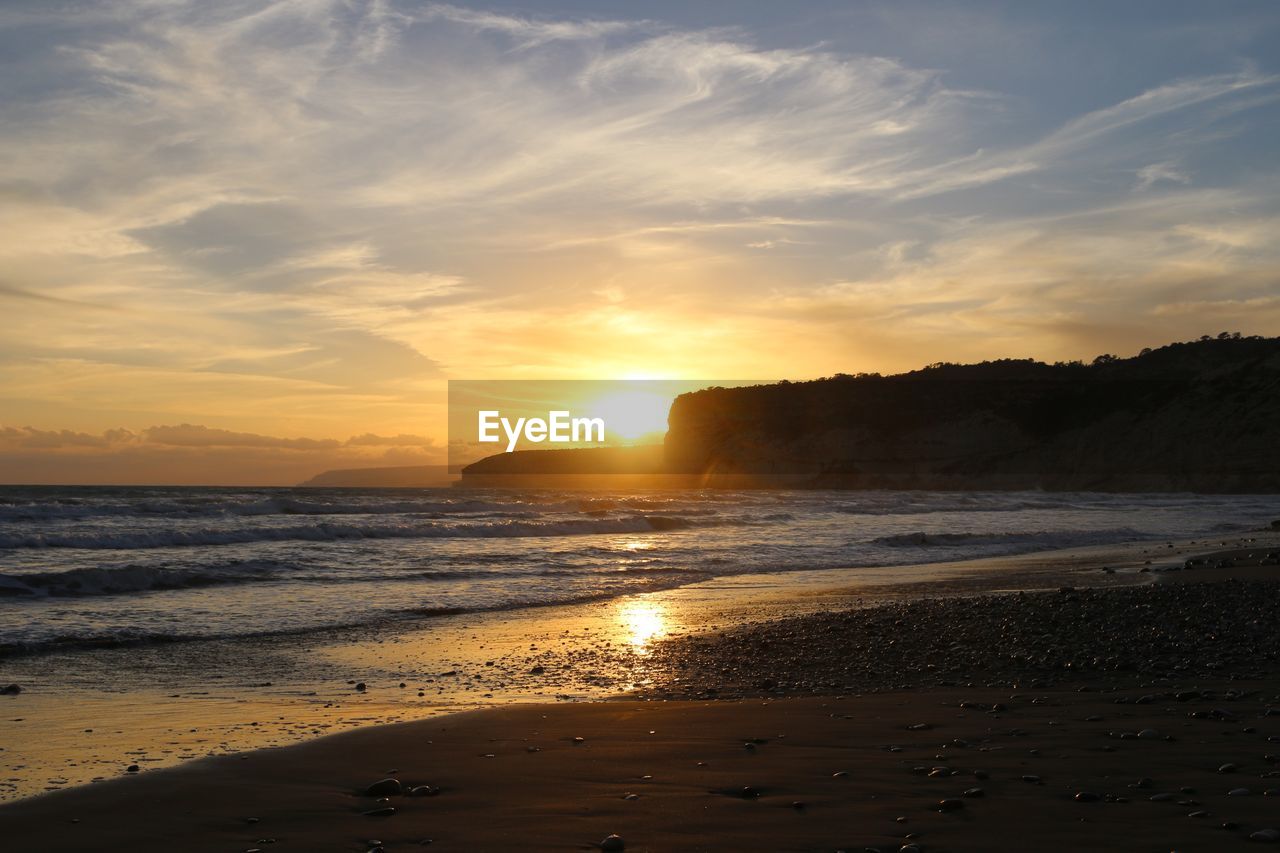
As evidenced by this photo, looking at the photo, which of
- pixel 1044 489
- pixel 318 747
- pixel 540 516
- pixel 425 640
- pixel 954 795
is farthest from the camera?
pixel 1044 489

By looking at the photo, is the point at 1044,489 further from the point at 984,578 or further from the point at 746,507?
the point at 984,578

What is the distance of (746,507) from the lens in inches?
1999

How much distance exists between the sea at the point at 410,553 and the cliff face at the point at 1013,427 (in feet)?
112

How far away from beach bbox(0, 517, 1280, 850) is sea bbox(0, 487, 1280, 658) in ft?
11.4

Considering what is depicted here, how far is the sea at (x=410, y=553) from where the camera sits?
14.0 meters

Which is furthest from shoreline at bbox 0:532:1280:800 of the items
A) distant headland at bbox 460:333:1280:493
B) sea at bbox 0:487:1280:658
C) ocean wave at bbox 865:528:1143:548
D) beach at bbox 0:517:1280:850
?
distant headland at bbox 460:333:1280:493

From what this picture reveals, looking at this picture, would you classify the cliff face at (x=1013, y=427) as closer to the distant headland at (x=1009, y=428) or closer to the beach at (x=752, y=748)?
the distant headland at (x=1009, y=428)

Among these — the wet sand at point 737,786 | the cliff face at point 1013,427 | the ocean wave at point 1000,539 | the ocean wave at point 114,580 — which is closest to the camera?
the wet sand at point 737,786

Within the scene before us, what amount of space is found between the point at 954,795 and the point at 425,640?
26.3ft

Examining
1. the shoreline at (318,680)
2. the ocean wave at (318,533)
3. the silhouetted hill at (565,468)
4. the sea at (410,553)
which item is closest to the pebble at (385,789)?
the shoreline at (318,680)

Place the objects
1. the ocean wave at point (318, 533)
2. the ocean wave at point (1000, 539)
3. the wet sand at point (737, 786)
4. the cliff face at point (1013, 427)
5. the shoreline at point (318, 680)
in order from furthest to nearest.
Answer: the cliff face at point (1013, 427)
the ocean wave at point (1000, 539)
the ocean wave at point (318, 533)
the shoreline at point (318, 680)
the wet sand at point (737, 786)

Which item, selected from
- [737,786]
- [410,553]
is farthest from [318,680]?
[410,553]

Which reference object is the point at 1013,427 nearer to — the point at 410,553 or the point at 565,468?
the point at 565,468

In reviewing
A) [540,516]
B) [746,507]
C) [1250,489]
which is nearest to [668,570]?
[540,516]
